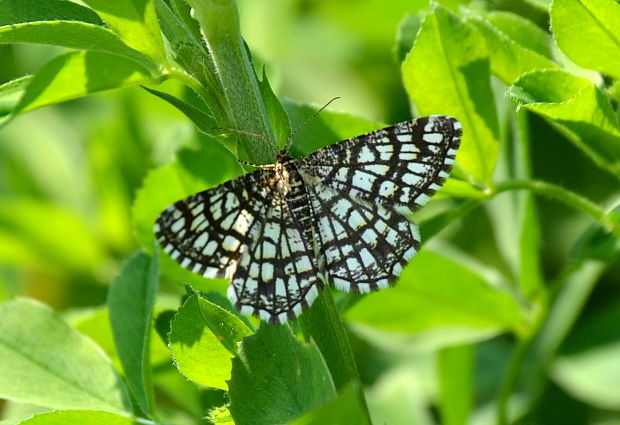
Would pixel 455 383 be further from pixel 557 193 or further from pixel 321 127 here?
pixel 321 127

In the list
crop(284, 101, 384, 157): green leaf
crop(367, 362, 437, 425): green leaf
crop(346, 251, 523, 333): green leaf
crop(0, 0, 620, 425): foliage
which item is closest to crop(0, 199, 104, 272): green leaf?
crop(0, 0, 620, 425): foliage

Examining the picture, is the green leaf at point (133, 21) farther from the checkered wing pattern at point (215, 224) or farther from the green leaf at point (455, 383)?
the green leaf at point (455, 383)

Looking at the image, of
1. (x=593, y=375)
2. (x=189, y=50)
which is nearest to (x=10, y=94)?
(x=189, y=50)

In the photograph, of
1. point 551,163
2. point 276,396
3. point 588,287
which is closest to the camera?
point 276,396

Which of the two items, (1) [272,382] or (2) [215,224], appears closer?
(1) [272,382]

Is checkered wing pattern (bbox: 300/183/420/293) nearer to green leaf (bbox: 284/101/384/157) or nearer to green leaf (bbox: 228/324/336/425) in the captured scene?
green leaf (bbox: 284/101/384/157)

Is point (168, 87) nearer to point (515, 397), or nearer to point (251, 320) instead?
point (251, 320)

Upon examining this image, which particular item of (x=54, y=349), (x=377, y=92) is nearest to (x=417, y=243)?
(x=54, y=349)
